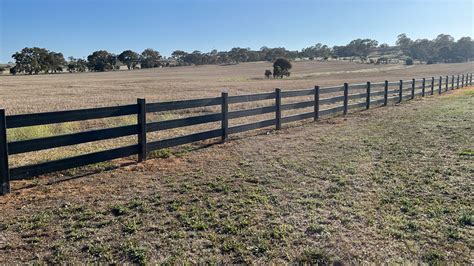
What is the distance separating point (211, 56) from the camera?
172 m

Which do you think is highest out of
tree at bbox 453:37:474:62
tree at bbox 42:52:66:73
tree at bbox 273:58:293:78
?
tree at bbox 453:37:474:62

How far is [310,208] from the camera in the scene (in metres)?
5.17

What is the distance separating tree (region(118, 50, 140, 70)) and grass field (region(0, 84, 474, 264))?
493ft

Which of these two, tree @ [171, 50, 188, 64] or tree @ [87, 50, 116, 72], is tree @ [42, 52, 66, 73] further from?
tree @ [171, 50, 188, 64]

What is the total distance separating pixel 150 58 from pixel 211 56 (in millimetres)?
27315

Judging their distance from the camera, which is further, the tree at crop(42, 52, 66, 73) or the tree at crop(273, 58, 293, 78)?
the tree at crop(42, 52, 66, 73)

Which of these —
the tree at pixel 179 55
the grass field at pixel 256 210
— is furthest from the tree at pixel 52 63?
the grass field at pixel 256 210

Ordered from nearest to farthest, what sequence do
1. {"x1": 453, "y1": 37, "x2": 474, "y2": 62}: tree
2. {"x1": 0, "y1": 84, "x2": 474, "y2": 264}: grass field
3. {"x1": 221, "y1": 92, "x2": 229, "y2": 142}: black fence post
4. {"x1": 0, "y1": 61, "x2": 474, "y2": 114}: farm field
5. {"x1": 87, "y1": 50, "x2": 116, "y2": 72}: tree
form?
{"x1": 0, "y1": 84, "x2": 474, "y2": 264}: grass field → {"x1": 221, "y1": 92, "x2": 229, "y2": 142}: black fence post → {"x1": 0, "y1": 61, "x2": 474, "y2": 114}: farm field → {"x1": 87, "y1": 50, "x2": 116, "y2": 72}: tree → {"x1": 453, "y1": 37, "x2": 474, "y2": 62}: tree

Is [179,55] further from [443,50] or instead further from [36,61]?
[443,50]

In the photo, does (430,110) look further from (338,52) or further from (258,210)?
(338,52)

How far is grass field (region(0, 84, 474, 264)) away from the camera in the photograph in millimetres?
3939

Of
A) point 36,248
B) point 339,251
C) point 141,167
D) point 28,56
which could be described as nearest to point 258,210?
point 339,251

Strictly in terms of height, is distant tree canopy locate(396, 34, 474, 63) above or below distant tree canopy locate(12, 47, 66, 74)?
above

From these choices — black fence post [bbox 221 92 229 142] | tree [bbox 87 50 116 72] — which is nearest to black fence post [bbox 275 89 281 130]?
black fence post [bbox 221 92 229 142]
